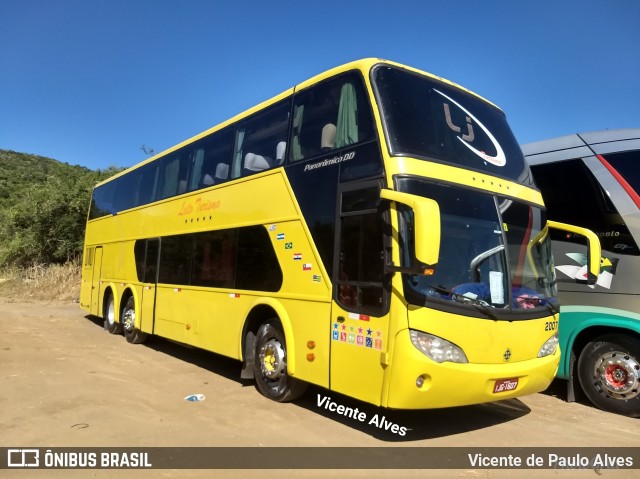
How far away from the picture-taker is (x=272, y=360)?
6.39 metres

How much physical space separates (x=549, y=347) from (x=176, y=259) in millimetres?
6730

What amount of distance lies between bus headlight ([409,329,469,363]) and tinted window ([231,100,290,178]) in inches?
128

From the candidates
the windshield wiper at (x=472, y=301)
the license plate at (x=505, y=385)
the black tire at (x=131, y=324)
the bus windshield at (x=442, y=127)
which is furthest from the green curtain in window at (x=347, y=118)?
the black tire at (x=131, y=324)

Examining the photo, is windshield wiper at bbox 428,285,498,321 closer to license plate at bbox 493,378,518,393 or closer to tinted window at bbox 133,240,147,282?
license plate at bbox 493,378,518,393

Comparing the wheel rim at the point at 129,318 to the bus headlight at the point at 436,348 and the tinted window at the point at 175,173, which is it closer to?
the tinted window at the point at 175,173

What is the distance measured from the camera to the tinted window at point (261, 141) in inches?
268

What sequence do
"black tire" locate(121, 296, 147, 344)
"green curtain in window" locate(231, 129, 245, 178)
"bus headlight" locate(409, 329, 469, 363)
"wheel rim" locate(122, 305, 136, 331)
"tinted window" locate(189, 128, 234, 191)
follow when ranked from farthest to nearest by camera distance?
"wheel rim" locate(122, 305, 136, 331)
"black tire" locate(121, 296, 147, 344)
"tinted window" locate(189, 128, 234, 191)
"green curtain in window" locate(231, 129, 245, 178)
"bus headlight" locate(409, 329, 469, 363)

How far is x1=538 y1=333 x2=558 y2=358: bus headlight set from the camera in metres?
5.37

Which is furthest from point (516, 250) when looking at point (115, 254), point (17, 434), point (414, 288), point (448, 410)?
point (115, 254)

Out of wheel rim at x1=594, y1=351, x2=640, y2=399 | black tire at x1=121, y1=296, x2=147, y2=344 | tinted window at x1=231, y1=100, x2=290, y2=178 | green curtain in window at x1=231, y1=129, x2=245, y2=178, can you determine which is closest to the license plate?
wheel rim at x1=594, y1=351, x2=640, y2=399

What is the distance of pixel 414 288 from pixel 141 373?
5.45 metres

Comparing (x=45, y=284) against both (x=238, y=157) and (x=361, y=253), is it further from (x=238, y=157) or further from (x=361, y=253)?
(x=361, y=253)

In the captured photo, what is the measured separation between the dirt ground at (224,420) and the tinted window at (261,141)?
10.8ft

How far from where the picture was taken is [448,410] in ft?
20.5
